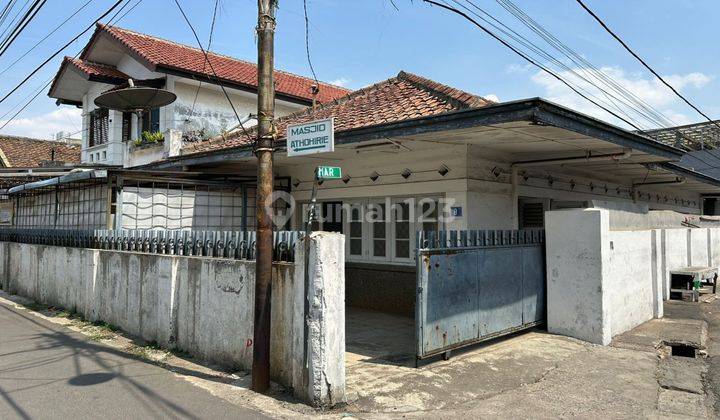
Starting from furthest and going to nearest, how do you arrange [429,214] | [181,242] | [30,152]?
[30,152] → [429,214] → [181,242]

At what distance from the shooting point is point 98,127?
61.9ft

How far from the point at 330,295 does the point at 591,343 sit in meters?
4.53

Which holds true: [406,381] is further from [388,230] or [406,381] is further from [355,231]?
[355,231]

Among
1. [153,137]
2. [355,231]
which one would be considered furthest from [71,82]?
[355,231]

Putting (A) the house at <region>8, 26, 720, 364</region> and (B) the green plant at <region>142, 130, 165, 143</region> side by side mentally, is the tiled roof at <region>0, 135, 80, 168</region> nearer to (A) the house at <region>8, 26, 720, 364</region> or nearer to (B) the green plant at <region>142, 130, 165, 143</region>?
(B) the green plant at <region>142, 130, 165, 143</region>

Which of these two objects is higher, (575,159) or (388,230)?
(575,159)

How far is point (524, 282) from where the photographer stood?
24.8ft

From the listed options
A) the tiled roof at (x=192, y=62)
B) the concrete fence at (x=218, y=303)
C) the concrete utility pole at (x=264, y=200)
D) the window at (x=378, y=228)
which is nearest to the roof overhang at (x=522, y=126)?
the concrete utility pole at (x=264, y=200)

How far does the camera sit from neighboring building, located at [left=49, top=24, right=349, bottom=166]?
50.9 ft

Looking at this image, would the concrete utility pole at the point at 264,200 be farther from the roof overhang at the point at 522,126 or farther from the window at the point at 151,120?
the window at the point at 151,120

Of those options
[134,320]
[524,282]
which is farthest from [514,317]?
[134,320]

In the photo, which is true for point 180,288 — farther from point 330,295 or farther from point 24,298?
point 24,298

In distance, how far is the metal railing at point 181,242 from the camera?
18.3ft

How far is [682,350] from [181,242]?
7.55 metres
